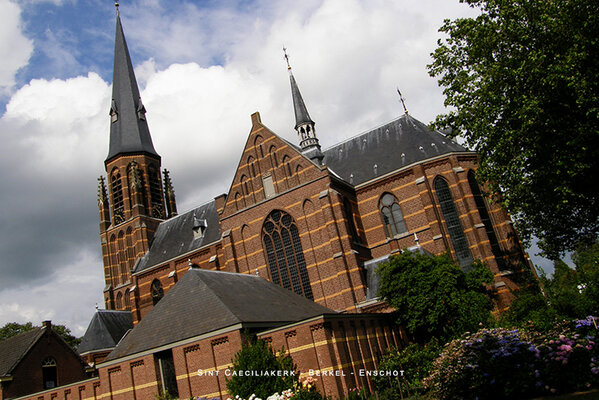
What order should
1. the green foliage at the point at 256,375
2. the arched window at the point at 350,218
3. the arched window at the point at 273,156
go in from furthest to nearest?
1. the arched window at the point at 273,156
2. the arched window at the point at 350,218
3. the green foliage at the point at 256,375

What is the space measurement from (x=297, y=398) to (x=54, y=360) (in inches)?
905

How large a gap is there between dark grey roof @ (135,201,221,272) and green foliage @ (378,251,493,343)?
16611 mm

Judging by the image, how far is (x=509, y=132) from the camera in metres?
17.0

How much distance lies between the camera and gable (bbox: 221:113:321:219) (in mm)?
29734

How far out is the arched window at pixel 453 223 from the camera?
28.2 metres

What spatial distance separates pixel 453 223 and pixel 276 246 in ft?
36.5

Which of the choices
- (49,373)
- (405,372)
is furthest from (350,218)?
(49,373)

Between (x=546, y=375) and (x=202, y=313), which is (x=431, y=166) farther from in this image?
(x=546, y=375)

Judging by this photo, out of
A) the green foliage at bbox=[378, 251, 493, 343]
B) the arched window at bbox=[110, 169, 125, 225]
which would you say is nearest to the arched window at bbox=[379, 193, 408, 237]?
the green foliage at bbox=[378, 251, 493, 343]

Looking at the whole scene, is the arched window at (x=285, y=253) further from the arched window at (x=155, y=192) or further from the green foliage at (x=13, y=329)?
the green foliage at (x=13, y=329)

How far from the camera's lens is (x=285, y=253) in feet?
96.1

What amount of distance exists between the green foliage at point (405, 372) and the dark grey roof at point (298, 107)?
73.3 feet

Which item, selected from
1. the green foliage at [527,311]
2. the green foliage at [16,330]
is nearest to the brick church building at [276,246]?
the green foliage at [527,311]

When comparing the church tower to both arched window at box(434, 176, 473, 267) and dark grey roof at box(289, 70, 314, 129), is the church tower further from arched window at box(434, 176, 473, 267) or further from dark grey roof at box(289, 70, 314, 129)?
arched window at box(434, 176, 473, 267)
